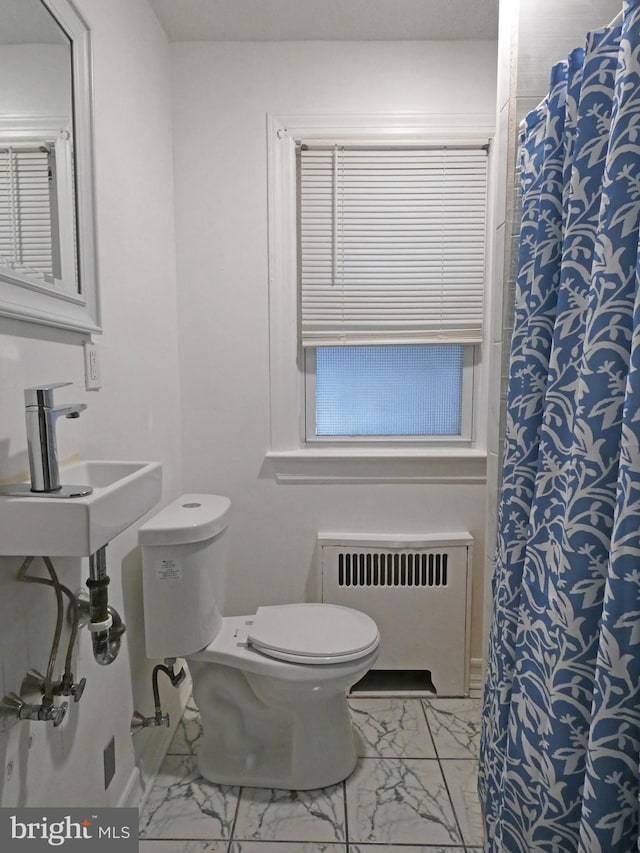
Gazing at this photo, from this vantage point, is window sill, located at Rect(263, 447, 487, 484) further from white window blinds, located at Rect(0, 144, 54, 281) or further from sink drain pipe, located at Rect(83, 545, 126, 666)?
white window blinds, located at Rect(0, 144, 54, 281)

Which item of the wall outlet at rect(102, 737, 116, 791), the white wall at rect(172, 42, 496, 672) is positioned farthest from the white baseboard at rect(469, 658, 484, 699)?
the wall outlet at rect(102, 737, 116, 791)

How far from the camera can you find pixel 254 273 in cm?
196

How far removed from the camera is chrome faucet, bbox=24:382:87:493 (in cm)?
91

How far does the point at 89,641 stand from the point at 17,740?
0.98ft

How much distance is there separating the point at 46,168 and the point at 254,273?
960 millimetres

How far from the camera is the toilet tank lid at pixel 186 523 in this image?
1.45 metres

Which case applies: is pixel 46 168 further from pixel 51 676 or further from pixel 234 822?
pixel 234 822

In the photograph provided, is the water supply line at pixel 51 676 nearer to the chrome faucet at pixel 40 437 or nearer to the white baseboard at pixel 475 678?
the chrome faucet at pixel 40 437

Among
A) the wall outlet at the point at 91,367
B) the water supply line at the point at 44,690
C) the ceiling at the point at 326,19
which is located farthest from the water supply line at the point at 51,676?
the ceiling at the point at 326,19

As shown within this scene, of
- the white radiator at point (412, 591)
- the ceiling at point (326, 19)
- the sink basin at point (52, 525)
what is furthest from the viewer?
the white radiator at point (412, 591)

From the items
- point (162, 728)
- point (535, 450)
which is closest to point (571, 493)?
point (535, 450)

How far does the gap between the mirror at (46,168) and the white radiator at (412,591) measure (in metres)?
1.28

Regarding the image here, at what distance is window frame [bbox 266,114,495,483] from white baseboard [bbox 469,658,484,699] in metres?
0.74

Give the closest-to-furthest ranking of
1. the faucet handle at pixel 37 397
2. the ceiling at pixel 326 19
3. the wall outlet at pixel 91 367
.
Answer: the faucet handle at pixel 37 397, the wall outlet at pixel 91 367, the ceiling at pixel 326 19
